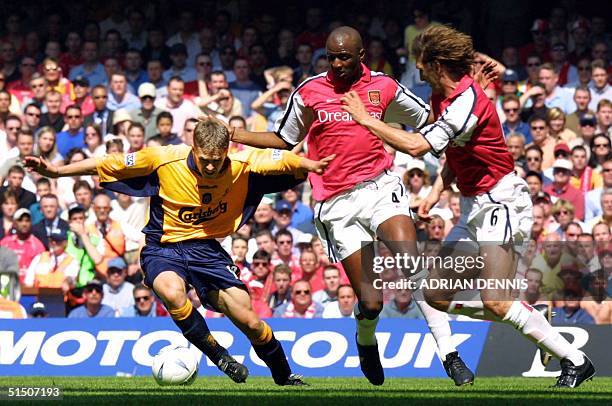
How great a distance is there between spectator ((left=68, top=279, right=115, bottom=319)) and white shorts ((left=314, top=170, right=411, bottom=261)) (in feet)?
17.6

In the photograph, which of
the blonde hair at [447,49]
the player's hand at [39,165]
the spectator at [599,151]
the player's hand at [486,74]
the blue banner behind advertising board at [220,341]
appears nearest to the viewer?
the blonde hair at [447,49]

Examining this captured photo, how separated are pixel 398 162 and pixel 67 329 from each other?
5.43 m

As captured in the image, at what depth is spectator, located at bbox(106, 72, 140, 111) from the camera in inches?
754

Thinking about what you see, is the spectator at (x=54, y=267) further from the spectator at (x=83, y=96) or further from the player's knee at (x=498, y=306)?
the player's knee at (x=498, y=306)

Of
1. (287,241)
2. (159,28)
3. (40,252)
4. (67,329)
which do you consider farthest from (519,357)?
(159,28)

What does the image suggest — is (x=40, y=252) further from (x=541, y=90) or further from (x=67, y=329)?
(x=541, y=90)

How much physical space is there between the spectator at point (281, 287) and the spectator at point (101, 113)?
14.8 ft

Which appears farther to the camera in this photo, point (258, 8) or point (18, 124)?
point (258, 8)

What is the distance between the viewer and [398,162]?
17625 millimetres

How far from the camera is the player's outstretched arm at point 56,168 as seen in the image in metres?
10.1

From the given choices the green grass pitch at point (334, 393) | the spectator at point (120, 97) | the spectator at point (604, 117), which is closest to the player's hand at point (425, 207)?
the green grass pitch at point (334, 393)

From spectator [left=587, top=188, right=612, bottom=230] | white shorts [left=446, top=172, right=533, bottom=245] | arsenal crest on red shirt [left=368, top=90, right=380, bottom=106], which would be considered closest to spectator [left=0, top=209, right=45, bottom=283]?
spectator [left=587, top=188, right=612, bottom=230]

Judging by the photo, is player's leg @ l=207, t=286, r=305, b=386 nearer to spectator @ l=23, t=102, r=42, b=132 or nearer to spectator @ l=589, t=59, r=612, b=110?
spectator @ l=23, t=102, r=42, b=132

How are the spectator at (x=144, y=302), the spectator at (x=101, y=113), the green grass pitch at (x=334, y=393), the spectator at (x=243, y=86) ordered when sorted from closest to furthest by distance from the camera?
1. the green grass pitch at (x=334, y=393)
2. the spectator at (x=144, y=302)
3. the spectator at (x=101, y=113)
4. the spectator at (x=243, y=86)
